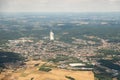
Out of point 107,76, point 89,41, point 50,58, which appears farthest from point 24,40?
point 107,76

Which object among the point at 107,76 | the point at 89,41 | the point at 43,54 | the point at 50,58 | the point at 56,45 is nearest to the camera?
the point at 107,76

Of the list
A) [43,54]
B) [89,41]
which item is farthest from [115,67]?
[89,41]

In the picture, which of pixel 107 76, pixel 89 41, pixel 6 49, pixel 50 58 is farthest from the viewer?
pixel 89 41

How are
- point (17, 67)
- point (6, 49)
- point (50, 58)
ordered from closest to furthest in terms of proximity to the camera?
point (17, 67), point (50, 58), point (6, 49)

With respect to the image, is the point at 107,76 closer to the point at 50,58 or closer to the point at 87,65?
the point at 87,65

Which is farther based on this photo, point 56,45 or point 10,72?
point 56,45

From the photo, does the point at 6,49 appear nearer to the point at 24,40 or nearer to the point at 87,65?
the point at 24,40
